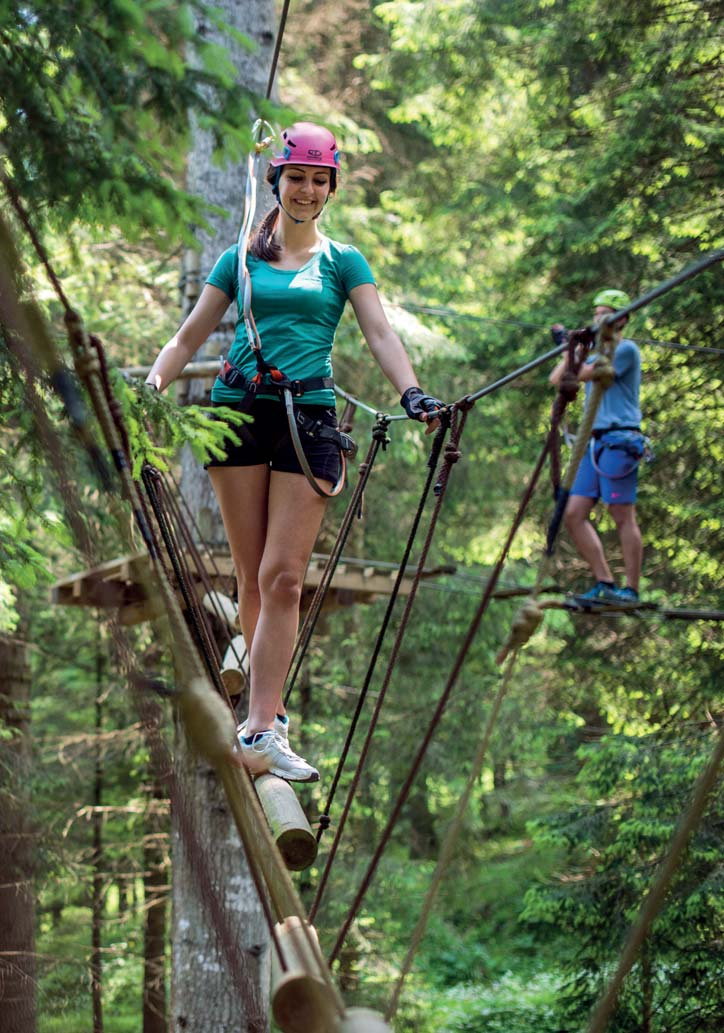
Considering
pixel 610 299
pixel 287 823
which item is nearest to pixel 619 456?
pixel 610 299

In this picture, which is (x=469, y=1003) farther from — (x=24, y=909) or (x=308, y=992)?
(x=308, y=992)

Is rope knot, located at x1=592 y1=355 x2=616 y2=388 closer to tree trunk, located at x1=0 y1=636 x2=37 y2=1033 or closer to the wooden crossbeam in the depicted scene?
the wooden crossbeam

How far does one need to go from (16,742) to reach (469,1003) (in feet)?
21.3

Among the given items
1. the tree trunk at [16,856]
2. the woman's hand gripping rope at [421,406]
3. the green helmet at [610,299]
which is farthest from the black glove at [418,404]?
the tree trunk at [16,856]

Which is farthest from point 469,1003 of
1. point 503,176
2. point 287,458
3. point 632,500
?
point 287,458

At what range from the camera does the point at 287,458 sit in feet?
9.93

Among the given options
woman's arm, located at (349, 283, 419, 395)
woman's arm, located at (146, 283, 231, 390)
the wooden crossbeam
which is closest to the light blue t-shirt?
the wooden crossbeam

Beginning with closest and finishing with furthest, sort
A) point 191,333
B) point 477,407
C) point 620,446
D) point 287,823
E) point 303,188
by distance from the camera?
1. point 287,823
2. point 303,188
3. point 191,333
4. point 620,446
5. point 477,407

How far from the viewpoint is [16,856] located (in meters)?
8.30

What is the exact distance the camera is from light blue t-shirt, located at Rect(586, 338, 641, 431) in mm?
4952

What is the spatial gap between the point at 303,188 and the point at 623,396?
237 cm

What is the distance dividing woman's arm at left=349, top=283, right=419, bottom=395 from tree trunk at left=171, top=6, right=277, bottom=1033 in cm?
294

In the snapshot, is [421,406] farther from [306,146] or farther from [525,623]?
[525,623]

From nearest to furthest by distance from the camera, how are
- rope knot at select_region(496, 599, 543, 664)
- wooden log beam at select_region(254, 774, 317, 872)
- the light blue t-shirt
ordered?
rope knot at select_region(496, 599, 543, 664) < wooden log beam at select_region(254, 774, 317, 872) < the light blue t-shirt
